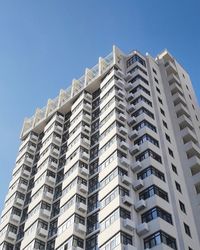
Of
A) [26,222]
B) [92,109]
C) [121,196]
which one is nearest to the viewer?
[121,196]

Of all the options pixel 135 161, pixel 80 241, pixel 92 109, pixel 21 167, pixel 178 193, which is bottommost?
pixel 80 241

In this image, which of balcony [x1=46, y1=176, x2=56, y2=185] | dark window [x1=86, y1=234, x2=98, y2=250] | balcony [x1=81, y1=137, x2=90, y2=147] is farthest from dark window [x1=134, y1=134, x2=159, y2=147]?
balcony [x1=46, y1=176, x2=56, y2=185]

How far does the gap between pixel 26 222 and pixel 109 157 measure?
1426 centimetres

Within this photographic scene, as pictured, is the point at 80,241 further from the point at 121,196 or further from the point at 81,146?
the point at 81,146

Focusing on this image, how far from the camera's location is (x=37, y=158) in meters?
71.9

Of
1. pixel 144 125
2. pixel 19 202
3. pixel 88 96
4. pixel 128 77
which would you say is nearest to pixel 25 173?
pixel 19 202

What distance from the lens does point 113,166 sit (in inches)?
1987

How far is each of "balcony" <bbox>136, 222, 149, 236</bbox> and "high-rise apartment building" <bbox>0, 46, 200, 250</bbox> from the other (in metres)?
0.10

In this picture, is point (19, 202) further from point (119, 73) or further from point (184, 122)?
point (184, 122)

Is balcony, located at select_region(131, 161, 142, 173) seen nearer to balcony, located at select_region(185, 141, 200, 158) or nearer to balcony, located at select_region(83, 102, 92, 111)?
balcony, located at select_region(185, 141, 200, 158)

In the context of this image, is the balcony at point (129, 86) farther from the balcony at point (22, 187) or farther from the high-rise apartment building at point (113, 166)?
the balcony at point (22, 187)

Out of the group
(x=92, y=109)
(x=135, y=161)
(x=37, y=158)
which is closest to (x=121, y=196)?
(x=135, y=161)

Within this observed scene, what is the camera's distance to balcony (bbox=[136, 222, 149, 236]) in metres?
43.2

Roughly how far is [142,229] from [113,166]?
9.36 metres
